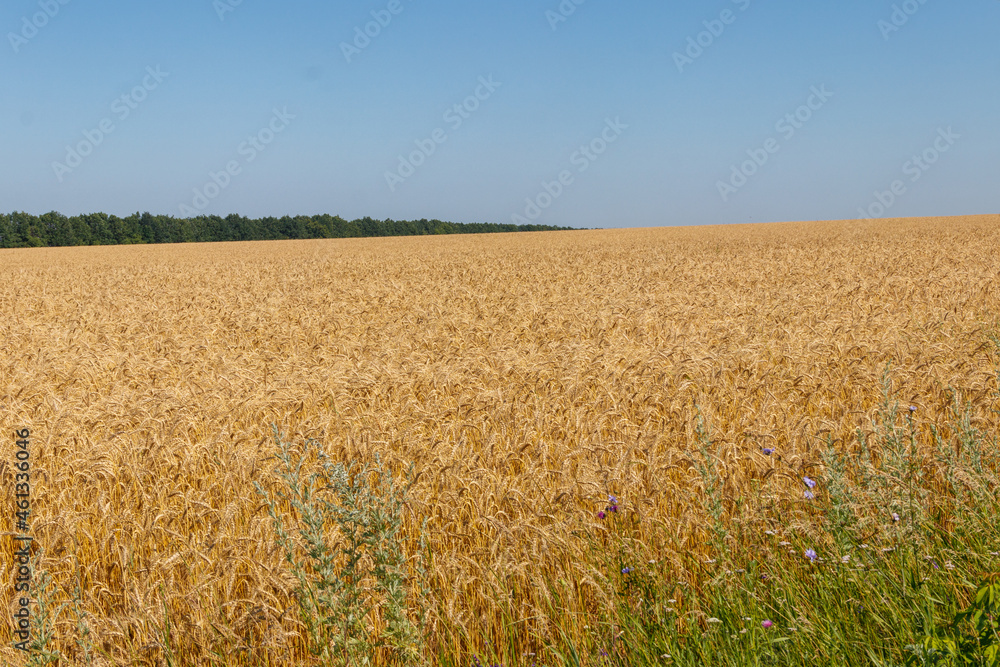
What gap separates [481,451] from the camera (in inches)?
164

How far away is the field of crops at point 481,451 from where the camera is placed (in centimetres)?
274

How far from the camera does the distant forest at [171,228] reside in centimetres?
8056

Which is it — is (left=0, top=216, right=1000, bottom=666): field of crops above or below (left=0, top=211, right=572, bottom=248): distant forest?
below

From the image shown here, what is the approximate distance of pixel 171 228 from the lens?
89188mm

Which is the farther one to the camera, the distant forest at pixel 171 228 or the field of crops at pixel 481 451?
the distant forest at pixel 171 228

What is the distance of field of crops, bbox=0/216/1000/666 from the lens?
8.99 feet

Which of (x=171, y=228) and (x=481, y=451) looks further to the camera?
(x=171, y=228)

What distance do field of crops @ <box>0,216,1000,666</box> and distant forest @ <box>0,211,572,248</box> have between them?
87076 mm

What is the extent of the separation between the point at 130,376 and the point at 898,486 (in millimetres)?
7006

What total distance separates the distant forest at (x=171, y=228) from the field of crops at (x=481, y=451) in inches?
3428

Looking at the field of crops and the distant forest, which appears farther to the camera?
the distant forest

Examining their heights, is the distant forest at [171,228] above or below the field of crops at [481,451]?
above

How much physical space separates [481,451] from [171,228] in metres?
97.3

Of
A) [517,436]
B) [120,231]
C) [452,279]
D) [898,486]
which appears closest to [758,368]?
[517,436]
